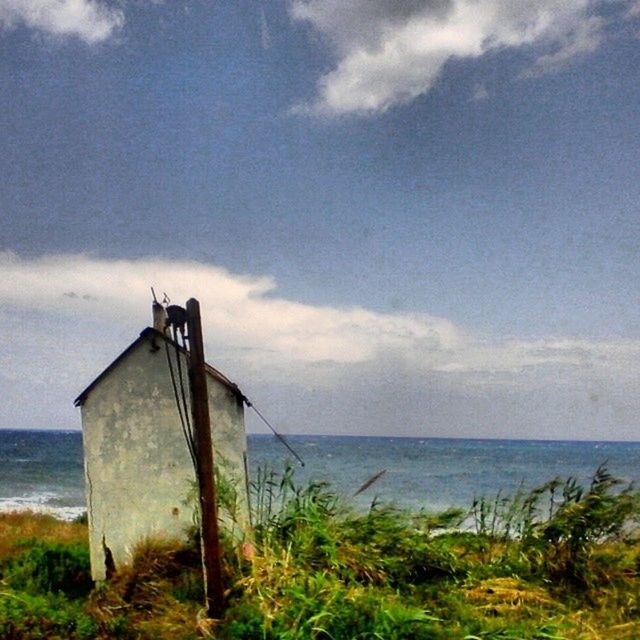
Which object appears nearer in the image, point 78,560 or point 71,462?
point 78,560

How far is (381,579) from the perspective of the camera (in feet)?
31.7

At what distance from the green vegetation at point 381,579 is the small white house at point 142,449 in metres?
0.81

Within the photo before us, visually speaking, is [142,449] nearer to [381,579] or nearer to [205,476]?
[205,476]

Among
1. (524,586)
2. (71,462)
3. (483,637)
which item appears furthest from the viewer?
(71,462)

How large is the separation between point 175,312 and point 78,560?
22.2 feet

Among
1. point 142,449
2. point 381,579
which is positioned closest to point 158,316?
point 142,449

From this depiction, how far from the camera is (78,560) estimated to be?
13258mm

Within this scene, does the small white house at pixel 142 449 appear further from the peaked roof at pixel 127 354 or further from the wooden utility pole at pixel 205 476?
the wooden utility pole at pixel 205 476

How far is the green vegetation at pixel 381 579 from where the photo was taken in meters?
8.12

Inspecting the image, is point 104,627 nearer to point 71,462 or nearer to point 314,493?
point 314,493

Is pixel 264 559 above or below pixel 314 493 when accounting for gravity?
below

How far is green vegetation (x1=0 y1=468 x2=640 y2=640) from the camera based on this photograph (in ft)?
26.7

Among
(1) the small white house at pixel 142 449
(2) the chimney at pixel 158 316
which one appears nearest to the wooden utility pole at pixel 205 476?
(1) the small white house at pixel 142 449

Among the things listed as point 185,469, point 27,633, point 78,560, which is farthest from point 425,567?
point 78,560
